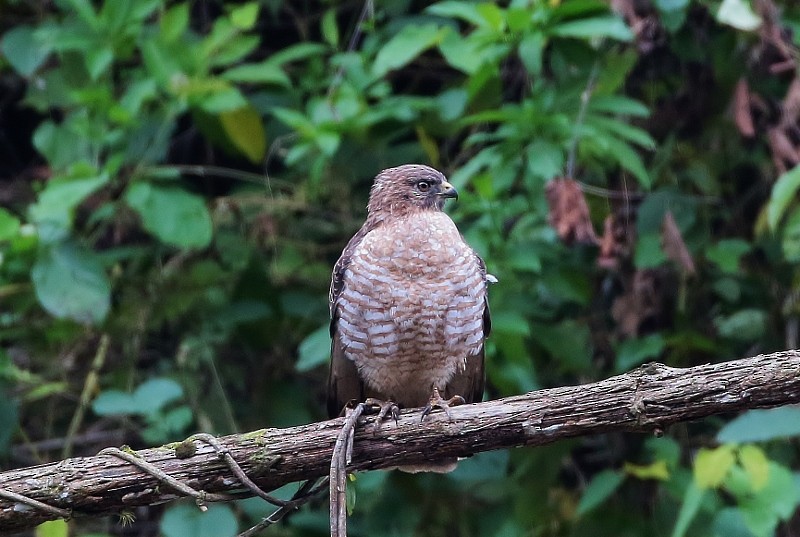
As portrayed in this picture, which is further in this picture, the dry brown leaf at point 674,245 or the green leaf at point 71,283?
the dry brown leaf at point 674,245

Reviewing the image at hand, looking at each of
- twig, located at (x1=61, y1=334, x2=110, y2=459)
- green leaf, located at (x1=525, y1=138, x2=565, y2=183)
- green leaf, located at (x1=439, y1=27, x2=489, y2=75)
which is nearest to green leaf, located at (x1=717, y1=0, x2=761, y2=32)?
green leaf, located at (x1=525, y1=138, x2=565, y2=183)

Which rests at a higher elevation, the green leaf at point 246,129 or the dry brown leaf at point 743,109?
the green leaf at point 246,129

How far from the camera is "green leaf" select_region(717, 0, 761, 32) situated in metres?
A: 4.59

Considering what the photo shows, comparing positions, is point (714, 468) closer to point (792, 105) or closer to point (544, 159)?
point (544, 159)

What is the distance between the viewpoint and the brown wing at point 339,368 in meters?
3.92

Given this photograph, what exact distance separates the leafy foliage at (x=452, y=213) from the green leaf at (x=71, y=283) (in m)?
0.01

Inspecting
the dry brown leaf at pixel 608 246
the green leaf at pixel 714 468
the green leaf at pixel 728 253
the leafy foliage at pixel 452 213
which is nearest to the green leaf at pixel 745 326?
the leafy foliage at pixel 452 213

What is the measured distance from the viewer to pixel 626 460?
520 cm

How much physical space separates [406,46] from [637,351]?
1.61 metres

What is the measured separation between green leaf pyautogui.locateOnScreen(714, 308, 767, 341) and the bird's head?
1586 mm

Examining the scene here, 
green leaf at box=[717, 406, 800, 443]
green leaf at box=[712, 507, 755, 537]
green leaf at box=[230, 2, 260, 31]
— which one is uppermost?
green leaf at box=[230, 2, 260, 31]

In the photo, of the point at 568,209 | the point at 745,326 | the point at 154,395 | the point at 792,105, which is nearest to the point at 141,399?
the point at 154,395

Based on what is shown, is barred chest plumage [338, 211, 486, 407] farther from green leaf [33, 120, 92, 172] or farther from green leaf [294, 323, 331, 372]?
green leaf [33, 120, 92, 172]

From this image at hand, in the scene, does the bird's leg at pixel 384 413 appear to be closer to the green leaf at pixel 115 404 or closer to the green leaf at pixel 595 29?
the green leaf at pixel 115 404
